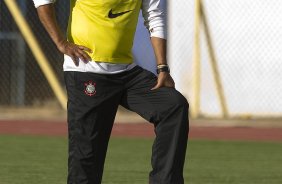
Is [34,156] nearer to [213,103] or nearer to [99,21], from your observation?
[99,21]

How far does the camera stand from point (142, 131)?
1567cm

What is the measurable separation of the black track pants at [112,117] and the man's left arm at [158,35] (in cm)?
7

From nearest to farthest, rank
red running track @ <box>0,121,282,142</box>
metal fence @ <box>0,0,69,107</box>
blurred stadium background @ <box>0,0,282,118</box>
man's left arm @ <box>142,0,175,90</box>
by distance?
man's left arm @ <box>142,0,175,90</box>
red running track @ <box>0,121,282,142</box>
blurred stadium background @ <box>0,0,282,118</box>
metal fence @ <box>0,0,69,107</box>

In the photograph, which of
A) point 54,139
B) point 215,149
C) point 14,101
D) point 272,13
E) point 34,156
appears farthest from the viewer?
point 14,101

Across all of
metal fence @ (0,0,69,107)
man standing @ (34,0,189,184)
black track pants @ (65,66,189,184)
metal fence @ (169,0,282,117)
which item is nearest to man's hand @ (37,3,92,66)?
man standing @ (34,0,189,184)

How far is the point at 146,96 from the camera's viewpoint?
21.9 ft

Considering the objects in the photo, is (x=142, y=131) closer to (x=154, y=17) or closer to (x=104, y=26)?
(x=154, y=17)

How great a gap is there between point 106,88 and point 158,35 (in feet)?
1.62

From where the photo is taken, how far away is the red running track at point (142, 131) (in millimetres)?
14992

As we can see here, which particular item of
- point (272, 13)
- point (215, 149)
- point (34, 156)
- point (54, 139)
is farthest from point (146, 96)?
point (272, 13)

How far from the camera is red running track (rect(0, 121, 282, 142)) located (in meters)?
15.0

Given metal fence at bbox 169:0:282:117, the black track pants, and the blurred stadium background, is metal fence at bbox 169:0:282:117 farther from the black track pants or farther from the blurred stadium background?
the black track pants

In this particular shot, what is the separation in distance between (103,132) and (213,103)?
11.9m

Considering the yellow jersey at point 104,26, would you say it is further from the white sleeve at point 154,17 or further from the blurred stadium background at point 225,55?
the blurred stadium background at point 225,55
